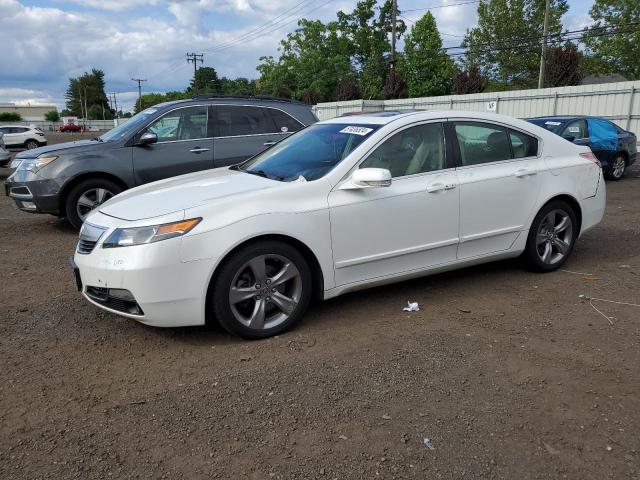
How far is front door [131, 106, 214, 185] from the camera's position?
761 cm

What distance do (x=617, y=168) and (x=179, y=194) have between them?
12088 millimetres


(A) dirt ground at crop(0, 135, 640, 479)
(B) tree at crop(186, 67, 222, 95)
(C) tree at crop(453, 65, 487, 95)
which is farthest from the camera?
(B) tree at crop(186, 67, 222, 95)

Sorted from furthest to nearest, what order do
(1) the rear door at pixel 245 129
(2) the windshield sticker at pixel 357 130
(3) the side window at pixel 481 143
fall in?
(1) the rear door at pixel 245 129, (3) the side window at pixel 481 143, (2) the windshield sticker at pixel 357 130

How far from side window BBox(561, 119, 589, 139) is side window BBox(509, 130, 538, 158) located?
7.94m

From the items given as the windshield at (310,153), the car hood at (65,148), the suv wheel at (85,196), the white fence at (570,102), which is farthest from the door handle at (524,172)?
the white fence at (570,102)

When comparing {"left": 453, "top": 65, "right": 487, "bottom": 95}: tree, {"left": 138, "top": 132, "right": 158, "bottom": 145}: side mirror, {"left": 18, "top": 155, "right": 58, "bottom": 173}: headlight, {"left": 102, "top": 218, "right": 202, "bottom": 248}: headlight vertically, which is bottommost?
{"left": 102, "top": 218, "right": 202, "bottom": 248}: headlight

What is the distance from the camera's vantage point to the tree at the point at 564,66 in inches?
1085

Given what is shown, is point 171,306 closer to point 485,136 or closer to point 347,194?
point 347,194

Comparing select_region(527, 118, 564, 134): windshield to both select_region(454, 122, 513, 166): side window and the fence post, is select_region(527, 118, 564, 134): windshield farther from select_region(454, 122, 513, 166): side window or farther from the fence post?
the fence post

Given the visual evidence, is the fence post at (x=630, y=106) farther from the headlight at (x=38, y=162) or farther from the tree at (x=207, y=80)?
the tree at (x=207, y=80)

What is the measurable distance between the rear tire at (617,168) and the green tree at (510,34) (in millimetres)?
40831

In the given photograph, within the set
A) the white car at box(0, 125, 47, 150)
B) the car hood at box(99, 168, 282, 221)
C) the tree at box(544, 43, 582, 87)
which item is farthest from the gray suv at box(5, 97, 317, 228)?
the white car at box(0, 125, 47, 150)

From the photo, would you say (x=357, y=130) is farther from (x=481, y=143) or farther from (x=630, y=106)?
(x=630, y=106)

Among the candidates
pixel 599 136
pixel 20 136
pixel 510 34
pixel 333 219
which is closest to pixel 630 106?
pixel 599 136
